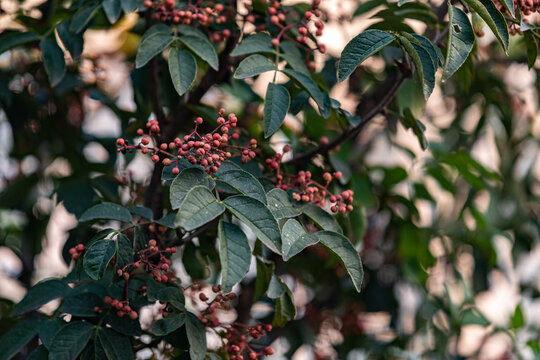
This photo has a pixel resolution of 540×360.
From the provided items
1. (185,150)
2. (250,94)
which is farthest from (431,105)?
(185,150)

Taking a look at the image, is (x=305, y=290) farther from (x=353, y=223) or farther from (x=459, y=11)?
(x=459, y=11)

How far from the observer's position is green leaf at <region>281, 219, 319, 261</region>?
0.67 m

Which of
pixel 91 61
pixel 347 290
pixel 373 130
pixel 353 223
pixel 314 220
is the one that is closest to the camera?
pixel 314 220

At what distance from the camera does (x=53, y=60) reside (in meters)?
1.01

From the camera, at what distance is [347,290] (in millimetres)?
1479

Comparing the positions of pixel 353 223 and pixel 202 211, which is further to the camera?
pixel 353 223

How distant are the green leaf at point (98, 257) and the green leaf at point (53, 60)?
1.22ft

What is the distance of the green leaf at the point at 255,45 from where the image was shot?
33.7 inches

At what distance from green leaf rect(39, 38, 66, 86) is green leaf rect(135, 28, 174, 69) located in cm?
A: 21

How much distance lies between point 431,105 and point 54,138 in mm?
1152

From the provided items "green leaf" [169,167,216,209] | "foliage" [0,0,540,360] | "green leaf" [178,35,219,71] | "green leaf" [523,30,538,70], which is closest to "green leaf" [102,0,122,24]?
"foliage" [0,0,540,360]

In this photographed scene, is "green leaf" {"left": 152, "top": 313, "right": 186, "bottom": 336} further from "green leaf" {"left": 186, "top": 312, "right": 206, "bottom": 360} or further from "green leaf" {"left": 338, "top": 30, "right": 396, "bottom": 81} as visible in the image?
"green leaf" {"left": 338, "top": 30, "right": 396, "bottom": 81}

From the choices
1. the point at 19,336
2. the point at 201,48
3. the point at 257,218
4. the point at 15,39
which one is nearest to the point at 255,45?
the point at 201,48

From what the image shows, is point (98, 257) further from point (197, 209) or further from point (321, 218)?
point (321, 218)
